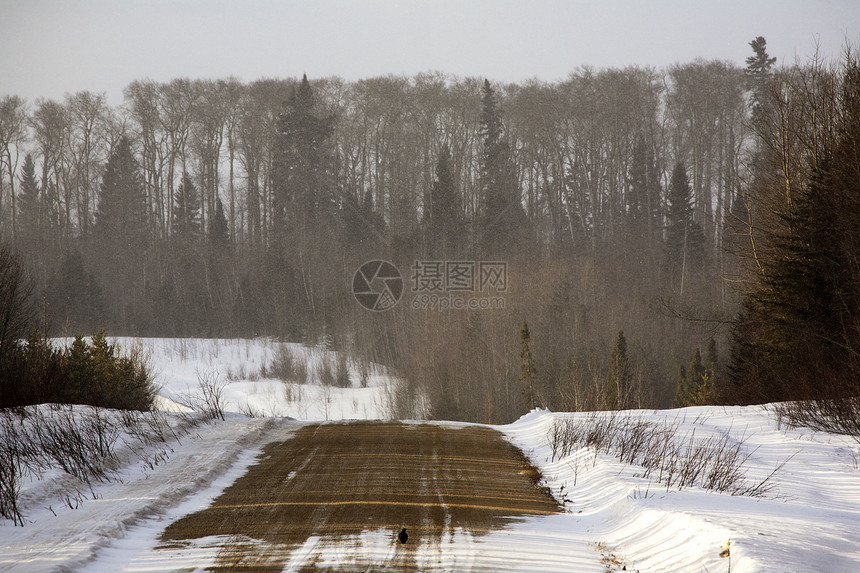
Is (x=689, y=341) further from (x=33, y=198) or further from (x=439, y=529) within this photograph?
Answer: (x=33, y=198)

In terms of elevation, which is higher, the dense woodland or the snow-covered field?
the dense woodland

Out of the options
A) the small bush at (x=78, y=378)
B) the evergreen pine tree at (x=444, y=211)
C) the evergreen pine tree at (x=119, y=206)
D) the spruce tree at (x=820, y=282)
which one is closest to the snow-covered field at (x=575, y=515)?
the small bush at (x=78, y=378)

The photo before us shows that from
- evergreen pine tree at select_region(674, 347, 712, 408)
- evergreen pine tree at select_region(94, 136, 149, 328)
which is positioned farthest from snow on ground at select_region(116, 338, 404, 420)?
evergreen pine tree at select_region(674, 347, 712, 408)

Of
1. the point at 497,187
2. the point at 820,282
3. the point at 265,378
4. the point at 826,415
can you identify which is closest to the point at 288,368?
the point at 265,378

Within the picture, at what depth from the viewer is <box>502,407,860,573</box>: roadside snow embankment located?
451 cm

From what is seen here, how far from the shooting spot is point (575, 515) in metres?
6.09

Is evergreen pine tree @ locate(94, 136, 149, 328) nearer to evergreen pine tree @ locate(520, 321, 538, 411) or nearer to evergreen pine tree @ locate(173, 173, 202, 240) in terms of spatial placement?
evergreen pine tree @ locate(173, 173, 202, 240)

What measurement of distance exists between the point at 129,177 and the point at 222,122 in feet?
29.2

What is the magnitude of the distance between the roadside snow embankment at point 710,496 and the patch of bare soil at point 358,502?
0.62 meters

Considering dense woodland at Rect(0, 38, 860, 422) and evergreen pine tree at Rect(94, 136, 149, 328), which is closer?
dense woodland at Rect(0, 38, 860, 422)

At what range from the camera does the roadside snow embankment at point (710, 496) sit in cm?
451

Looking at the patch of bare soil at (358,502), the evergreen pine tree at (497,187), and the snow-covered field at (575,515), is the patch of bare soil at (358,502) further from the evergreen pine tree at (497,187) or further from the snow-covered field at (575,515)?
the evergreen pine tree at (497,187)

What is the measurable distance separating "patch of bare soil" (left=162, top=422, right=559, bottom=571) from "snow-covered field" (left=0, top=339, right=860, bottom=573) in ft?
0.56

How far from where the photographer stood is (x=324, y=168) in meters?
51.2
